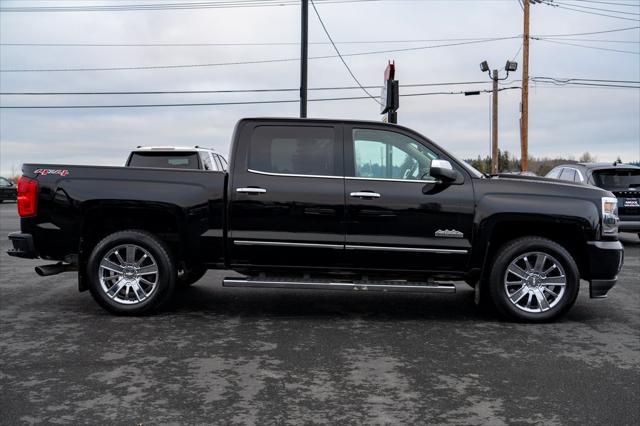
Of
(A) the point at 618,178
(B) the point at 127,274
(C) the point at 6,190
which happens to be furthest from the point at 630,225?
(C) the point at 6,190


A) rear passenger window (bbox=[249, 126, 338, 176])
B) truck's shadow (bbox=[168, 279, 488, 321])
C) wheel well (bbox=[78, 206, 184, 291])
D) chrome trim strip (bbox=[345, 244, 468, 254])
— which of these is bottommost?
truck's shadow (bbox=[168, 279, 488, 321])

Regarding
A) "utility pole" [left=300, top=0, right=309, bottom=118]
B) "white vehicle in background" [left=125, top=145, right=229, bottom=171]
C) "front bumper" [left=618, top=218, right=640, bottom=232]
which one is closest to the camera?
"white vehicle in background" [left=125, top=145, right=229, bottom=171]

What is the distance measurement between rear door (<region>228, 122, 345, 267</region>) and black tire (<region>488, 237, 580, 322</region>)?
5.21 ft

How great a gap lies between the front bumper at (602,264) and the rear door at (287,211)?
2.48 meters

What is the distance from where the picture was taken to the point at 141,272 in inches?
257

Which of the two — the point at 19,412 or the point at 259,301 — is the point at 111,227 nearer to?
the point at 259,301

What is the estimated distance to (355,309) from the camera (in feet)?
23.2

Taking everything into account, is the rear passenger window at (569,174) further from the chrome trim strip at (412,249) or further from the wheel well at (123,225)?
the wheel well at (123,225)

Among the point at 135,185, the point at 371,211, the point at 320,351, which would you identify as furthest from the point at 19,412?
the point at 371,211

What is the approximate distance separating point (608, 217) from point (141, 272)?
4.68m

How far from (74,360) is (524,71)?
27352 mm

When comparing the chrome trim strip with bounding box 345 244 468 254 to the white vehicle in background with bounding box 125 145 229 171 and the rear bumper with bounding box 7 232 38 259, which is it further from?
the white vehicle in background with bounding box 125 145 229 171

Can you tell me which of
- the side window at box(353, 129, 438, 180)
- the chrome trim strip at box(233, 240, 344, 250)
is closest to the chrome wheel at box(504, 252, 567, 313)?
the side window at box(353, 129, 438, 180)

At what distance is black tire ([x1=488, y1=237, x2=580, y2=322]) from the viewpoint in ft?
20.8
